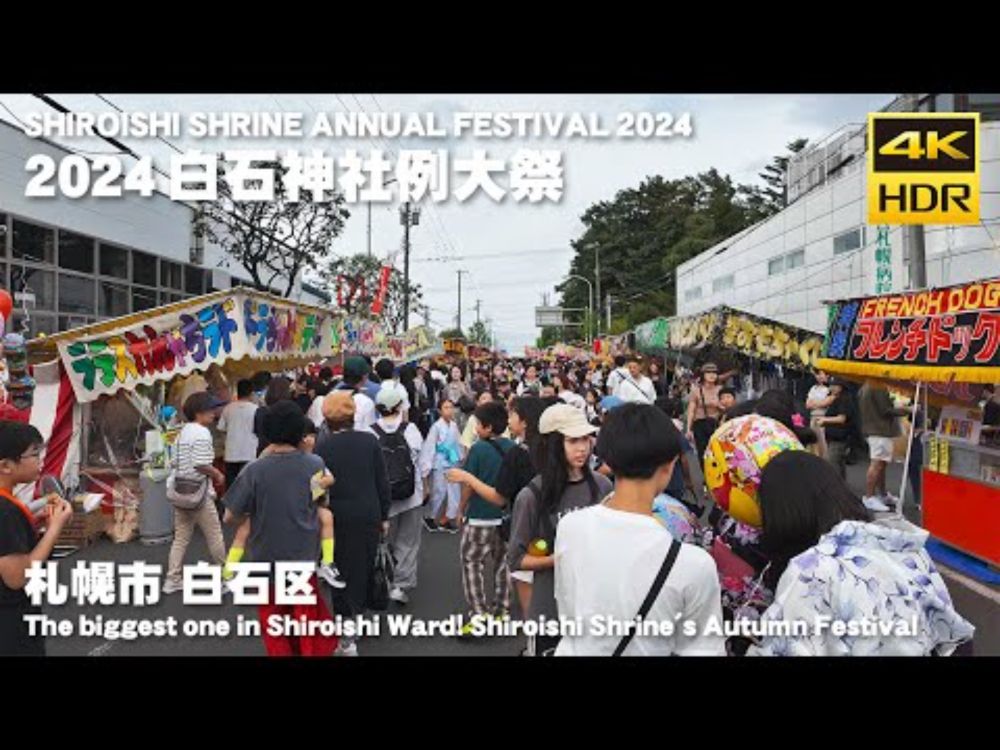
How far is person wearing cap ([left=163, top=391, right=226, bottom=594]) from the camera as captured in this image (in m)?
6.35

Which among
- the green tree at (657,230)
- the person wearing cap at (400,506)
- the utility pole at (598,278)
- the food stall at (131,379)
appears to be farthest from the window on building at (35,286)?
the green tree at (657,230)

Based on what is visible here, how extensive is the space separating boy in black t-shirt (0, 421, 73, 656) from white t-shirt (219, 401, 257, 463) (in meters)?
4.84

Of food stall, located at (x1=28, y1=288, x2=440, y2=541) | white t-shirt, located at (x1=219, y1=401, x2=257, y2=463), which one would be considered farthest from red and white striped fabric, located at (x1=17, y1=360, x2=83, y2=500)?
white t-shirt, located at (x1=219, y1=401, x2=257, y2=463)

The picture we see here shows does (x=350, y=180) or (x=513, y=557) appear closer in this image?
(x=513, y=557)

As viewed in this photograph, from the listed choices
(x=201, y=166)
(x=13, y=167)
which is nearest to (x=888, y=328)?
(x=201, y=166)

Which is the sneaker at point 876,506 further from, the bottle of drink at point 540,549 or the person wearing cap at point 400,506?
the person wearing cap at point 400,506

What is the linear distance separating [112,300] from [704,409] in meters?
14.1

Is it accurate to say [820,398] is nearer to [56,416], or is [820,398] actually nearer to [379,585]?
[379,585]

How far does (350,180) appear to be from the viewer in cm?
441

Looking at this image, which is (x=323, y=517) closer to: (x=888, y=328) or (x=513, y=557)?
(x=513, y=557)

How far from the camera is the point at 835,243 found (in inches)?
815

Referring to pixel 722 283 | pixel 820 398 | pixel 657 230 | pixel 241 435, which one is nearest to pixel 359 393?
pixel 241 435

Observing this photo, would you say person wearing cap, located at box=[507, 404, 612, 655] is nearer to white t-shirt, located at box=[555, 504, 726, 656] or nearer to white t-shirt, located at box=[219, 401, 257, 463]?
white t-shirt, located at box=[555, 504, 726, 656]

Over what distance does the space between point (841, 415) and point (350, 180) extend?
748 cm
